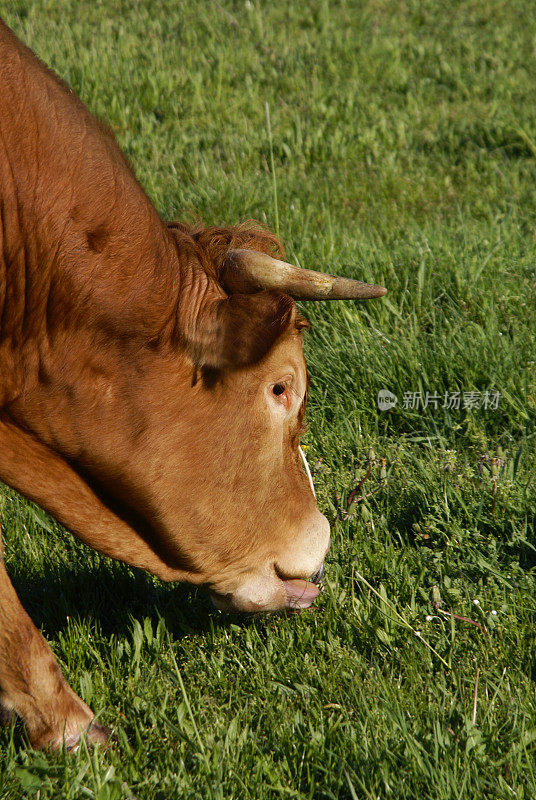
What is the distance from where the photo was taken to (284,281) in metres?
2.61

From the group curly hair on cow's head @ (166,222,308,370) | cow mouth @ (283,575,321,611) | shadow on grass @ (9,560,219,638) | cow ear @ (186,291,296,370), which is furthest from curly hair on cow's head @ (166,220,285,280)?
shadow on grass @ (9,560,219,638)

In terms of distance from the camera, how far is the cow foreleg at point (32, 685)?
9.58ft

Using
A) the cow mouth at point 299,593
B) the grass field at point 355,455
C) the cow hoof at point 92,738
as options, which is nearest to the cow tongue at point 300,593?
the cow mouth at point 299,593

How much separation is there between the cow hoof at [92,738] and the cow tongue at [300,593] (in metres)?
0.72

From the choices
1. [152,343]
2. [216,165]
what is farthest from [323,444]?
[216,165]

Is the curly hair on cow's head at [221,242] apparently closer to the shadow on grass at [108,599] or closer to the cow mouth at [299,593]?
the cow mouth at [299,593]

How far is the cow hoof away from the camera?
9.56 feet

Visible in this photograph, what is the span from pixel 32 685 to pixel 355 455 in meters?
1.98

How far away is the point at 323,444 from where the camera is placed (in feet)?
14.6

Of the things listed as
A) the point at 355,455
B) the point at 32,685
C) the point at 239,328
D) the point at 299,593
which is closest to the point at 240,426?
the point at 239,328

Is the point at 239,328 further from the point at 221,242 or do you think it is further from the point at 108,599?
the point at 108,599

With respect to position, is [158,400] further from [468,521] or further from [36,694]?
[468,521]

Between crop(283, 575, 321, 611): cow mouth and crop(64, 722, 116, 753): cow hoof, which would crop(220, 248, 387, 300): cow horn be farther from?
crop(64, 722, 116, 753): cow hoof

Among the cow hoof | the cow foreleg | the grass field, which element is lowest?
the grass field
